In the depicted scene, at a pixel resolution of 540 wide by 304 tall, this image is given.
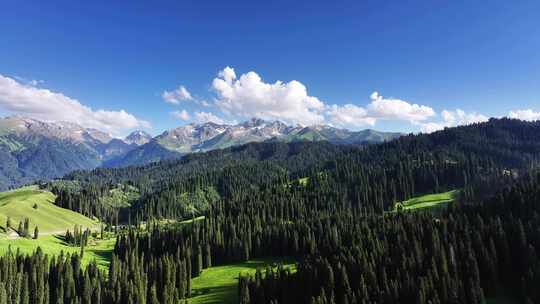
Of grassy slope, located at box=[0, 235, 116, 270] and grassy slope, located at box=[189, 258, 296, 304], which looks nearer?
grassy slope, located at box=[189, 258, 296, 304]

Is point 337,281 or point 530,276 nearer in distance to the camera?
point 530,276

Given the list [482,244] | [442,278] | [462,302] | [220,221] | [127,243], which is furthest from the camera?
[220,221]

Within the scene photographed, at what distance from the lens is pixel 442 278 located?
9094 centimetres

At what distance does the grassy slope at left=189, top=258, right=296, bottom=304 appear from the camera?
11450 centimetres

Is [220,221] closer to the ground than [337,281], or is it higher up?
higher up

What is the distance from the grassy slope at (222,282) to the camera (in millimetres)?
114500

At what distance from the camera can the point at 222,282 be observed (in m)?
130

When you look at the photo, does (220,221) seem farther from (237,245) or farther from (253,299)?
(253,299)

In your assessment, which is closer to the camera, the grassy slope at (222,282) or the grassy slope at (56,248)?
the grassy slope at (222,282)

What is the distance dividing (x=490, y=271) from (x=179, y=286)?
3644 inches

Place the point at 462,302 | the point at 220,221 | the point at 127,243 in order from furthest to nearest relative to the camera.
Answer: the point at 220,221
the point at 127,243
the point at 462,302

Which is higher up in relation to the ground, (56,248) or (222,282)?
(56,248)

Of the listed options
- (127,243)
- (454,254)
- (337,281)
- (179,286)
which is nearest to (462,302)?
(454,254)

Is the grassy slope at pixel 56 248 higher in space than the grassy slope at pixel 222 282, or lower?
higher
